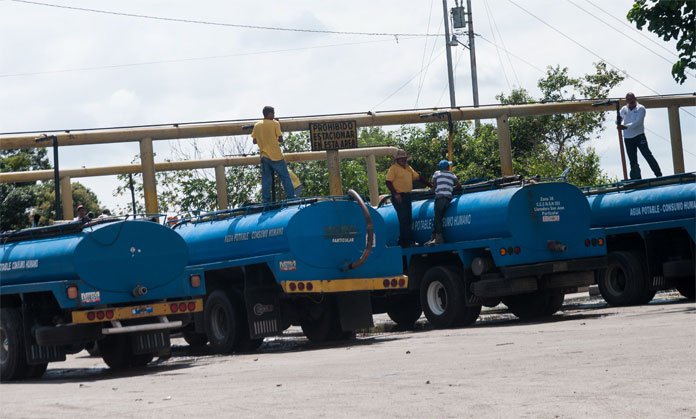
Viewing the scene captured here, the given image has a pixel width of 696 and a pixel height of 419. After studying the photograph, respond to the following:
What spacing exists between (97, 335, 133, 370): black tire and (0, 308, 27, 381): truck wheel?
4.18ft

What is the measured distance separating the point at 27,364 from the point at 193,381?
13.5 feet

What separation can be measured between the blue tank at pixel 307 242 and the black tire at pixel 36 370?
381cm

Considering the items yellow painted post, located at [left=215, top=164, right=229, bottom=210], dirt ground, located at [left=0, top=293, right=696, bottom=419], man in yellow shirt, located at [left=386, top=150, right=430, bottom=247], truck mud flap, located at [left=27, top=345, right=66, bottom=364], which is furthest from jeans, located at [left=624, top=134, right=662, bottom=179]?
truck mud flap, located at [left=27, top=345, right=66, bottom=364]

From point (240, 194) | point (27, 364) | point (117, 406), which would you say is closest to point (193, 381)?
point (117, 406)

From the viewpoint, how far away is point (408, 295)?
930 inches

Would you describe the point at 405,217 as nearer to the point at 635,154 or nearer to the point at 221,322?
the point at 221,322

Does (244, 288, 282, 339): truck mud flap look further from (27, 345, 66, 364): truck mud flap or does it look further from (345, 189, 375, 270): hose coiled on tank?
(27, 345, 66, 364): truck mud flap

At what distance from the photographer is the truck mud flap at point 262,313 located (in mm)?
20250

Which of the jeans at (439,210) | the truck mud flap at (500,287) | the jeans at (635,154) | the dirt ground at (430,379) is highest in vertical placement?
the jeans at (635,154)

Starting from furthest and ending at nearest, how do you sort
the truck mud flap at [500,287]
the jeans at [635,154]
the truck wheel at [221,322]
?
1. the jeans at [635,154]
2. the truck mud flap at [500,287]
3. the truck wheel at [221,322]

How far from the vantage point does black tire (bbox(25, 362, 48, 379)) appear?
18.0 metres

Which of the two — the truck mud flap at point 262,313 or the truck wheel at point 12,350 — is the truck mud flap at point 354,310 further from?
the truck wheel at point 12,350

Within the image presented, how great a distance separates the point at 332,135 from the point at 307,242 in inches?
233

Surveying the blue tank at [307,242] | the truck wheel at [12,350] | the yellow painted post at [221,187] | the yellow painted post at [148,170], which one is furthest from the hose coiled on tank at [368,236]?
the yellow painted post at [221,187]
